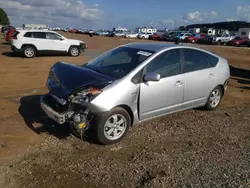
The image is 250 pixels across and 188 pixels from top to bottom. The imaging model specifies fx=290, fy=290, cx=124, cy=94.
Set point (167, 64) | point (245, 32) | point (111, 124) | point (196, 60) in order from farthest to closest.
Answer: point (245, 32) < point (196, 60) < point (167, 64) < point (111, 124)

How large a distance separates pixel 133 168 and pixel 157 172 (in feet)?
1.12

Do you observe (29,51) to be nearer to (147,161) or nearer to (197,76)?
(197,76)

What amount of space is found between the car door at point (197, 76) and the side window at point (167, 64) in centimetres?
19

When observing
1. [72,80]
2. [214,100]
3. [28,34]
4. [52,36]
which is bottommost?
[214,100]

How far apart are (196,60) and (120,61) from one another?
1.68 metres

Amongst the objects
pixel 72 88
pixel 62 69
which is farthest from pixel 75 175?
pixel 62 69

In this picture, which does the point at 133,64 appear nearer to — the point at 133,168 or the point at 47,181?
the point at 133,168

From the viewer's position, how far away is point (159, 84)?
520 cm

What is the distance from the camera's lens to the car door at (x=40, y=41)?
1716cm

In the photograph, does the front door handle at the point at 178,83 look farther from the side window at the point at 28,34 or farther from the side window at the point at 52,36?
the side window at the point at 52,36

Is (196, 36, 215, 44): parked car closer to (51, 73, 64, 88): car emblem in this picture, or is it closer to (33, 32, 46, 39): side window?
(33, 32, 46, 39): side window

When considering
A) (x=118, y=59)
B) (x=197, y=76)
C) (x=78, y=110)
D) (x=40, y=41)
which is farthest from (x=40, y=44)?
(x=78, y=110)

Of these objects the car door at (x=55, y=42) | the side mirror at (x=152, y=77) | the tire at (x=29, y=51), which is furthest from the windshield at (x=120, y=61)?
the car door at (x=55, y=42)

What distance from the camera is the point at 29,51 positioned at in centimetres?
1703
